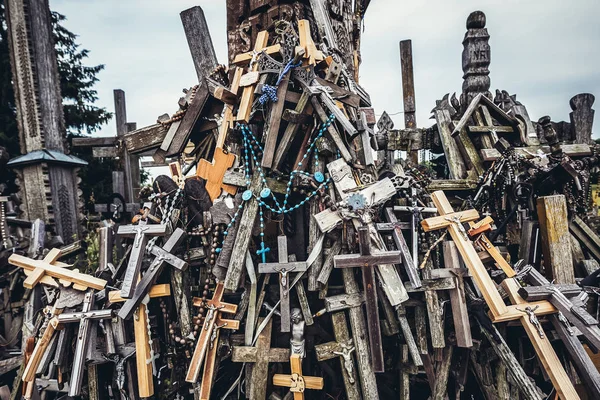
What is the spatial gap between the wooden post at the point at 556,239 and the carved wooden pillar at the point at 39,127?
8.75 metres

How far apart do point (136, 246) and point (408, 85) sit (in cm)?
769

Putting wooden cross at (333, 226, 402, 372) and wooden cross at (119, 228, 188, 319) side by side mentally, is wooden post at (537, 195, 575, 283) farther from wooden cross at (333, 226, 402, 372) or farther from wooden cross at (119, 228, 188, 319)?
wooden cross at (119, 228, 188, 319)

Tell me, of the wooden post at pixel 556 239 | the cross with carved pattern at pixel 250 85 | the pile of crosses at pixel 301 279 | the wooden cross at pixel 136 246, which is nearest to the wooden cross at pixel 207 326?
the pile of crosses at pixel 301 279

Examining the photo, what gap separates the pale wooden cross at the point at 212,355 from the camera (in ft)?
11.9

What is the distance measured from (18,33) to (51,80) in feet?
3.63

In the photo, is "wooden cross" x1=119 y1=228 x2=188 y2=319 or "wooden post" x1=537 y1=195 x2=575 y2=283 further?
"wooden post" x1=537 y1=195 x2=575 y2=283

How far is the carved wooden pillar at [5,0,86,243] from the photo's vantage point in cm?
788

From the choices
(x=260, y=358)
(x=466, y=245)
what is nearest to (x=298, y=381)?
(x=260, y=358)

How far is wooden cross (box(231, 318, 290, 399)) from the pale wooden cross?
198 millimetres

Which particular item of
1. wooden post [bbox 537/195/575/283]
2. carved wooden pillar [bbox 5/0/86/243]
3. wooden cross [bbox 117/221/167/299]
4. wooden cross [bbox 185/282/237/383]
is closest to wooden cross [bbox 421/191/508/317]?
wooden post [bbox 537/195/575/283]

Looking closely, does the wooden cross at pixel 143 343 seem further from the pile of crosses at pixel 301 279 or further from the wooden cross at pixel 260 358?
the wooden cross at pixel 260 358

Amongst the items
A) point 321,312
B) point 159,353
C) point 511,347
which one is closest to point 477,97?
point 511,347

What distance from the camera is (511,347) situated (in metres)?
3.80

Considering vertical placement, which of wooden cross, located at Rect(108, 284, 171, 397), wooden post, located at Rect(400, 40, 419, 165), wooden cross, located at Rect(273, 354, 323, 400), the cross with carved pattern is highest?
wooden post, located at Rect(400, 40, 419, 165)
